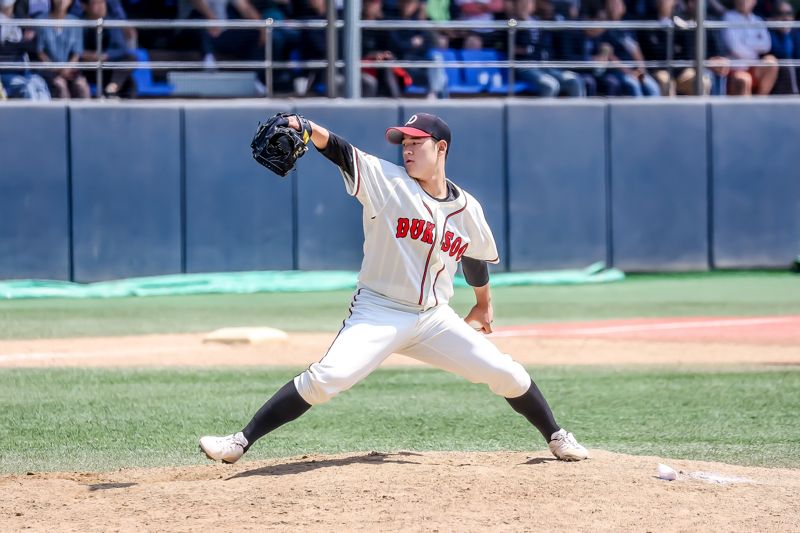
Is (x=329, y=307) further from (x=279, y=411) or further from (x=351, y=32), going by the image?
(x=279, y=411)

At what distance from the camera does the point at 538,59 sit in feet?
47.8

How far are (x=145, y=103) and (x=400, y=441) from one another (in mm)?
8158

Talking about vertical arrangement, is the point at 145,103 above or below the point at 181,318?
above

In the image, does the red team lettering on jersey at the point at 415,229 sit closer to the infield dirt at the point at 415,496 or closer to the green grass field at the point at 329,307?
the infield dirt at the point at 415,496

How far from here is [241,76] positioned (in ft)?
46.0

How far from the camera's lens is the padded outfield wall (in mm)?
13391

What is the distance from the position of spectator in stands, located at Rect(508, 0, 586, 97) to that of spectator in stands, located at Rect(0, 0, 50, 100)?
5.49 metres

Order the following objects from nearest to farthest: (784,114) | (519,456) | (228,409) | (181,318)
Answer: (519,456) → (228,409) → (181,318) → (784,114)

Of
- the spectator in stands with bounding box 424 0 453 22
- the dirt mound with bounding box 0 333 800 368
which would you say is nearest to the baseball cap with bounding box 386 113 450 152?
the dirt mound with bounding box 0 333 800 368

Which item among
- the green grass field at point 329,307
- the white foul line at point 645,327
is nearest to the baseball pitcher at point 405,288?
the white foul line at point 645,327

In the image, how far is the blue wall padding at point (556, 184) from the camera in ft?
47.5

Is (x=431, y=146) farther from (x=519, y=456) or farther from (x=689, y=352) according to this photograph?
(x=689, y=352)

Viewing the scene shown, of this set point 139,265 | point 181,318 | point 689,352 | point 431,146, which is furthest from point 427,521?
point 139,265

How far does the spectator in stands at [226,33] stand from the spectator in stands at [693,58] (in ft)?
16.8
